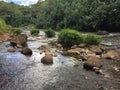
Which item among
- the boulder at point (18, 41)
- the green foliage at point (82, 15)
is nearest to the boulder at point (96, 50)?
the boulder at point (18, 41)

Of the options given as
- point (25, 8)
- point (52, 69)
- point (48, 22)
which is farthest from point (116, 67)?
point (25, 8)

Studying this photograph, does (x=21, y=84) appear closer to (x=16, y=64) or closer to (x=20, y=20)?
(x=16, y=64)

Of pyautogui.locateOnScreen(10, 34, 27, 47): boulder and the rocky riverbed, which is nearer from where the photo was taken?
the rocky riverbed

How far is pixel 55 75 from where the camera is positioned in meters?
18.9

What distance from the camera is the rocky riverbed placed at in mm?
16234

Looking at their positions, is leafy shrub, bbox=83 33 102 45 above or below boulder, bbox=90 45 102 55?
above

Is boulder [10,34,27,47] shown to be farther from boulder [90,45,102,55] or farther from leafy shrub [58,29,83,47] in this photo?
boulder [90,45,102,55]

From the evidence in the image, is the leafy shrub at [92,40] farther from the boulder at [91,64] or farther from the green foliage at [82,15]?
the green foliage at [82,15]

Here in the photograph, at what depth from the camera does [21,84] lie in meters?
16.5

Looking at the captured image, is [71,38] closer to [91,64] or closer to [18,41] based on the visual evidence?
[18,41]

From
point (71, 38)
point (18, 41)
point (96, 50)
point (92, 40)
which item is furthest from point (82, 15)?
point (96, 50)

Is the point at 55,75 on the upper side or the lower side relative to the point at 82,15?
lower

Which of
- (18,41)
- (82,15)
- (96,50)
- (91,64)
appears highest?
(82,15)

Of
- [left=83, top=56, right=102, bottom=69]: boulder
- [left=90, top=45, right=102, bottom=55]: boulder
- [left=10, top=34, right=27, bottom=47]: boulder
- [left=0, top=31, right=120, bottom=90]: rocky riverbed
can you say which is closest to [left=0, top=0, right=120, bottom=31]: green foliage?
[left=10, top=34, right=27, bottom=47]: boulder
